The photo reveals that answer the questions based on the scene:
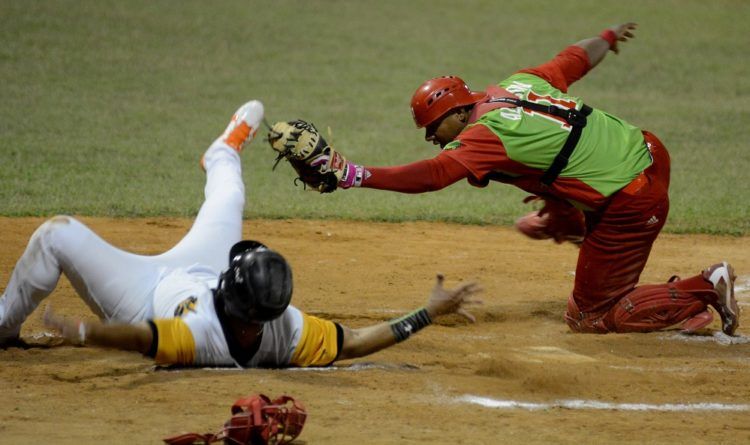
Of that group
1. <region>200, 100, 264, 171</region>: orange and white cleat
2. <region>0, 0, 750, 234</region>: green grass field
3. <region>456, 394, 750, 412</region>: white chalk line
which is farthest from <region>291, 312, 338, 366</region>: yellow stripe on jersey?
<region>0, 0, 750, 234</region>: green grass field

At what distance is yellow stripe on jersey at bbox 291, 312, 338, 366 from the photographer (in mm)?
5770

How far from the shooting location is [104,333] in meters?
4.86

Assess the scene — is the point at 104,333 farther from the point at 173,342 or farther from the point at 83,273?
the point at 83,273

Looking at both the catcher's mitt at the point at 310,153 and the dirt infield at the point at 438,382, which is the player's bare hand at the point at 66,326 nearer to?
the dirt infield at the point at 438,382

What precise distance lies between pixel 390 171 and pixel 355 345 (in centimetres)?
117

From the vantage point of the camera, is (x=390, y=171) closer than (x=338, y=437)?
No

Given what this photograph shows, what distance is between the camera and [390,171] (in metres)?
6.40

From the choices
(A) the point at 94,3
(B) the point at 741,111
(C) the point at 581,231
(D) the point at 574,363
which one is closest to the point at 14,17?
(A) the point at 94,3

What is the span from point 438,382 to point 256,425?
1.44 metres

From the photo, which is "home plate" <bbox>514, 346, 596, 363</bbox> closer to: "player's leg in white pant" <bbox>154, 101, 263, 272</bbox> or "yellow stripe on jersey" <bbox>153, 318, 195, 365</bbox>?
"player's leg in white pant" <bbox>154, 101, 263, 272</bbox>

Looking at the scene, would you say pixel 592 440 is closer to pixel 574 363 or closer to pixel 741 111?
pixel 574 363

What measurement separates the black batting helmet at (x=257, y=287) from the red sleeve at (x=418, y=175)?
123 cm

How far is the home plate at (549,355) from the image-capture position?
641cm

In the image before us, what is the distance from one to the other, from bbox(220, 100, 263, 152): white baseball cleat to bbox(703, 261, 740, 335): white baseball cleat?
9.86 feet
